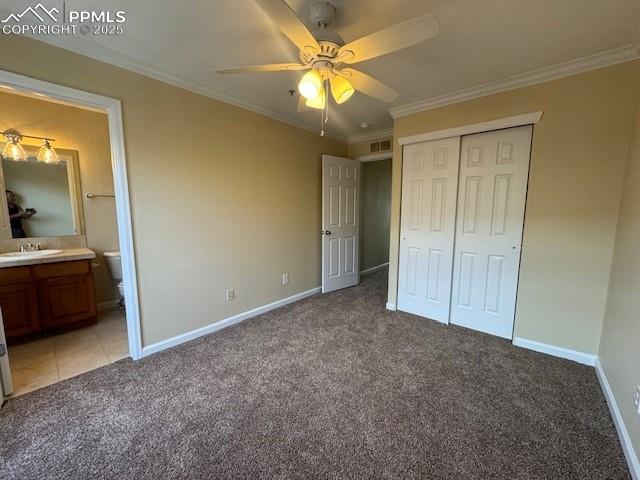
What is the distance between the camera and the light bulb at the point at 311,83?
1462mm

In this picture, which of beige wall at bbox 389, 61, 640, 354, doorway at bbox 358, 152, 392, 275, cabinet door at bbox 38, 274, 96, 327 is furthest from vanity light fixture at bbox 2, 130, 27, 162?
beige wall at bbox 389, 61, 640, 354

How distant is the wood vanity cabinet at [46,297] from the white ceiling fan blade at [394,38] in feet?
10.4

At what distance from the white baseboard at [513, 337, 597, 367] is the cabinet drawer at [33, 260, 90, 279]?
4.35 metres

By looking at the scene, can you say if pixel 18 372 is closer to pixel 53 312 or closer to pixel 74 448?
pixel 53 312

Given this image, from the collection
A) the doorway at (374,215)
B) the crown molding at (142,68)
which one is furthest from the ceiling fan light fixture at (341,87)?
the doorway at (374,215)

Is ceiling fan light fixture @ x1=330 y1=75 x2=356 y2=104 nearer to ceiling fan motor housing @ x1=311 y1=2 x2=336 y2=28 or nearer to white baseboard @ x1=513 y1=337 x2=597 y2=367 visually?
ceiling fan motor housing @ x1=311 y1=2 x2=336 y2=28

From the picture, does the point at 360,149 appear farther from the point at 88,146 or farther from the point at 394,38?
the point at 88,146

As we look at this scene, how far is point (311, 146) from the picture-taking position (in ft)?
11.8

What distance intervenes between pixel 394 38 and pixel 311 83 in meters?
0.48

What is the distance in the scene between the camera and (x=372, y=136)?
12.9 feet

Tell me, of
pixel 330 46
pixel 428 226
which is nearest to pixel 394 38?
pixel 330 46

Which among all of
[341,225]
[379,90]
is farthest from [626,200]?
[341,225]

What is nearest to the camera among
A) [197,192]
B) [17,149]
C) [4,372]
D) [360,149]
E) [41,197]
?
[4,372]

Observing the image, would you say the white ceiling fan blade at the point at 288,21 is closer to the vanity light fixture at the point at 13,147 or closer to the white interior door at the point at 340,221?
the white interior door at the point at 340,221
